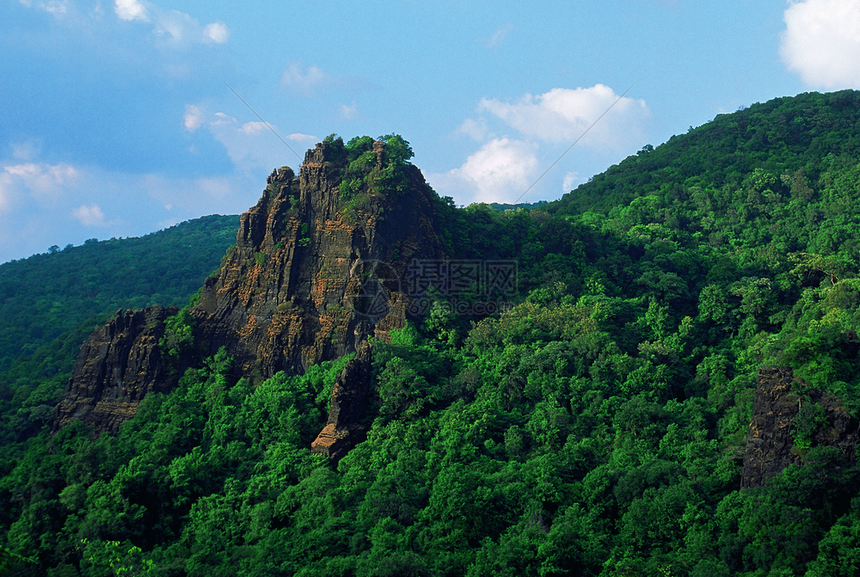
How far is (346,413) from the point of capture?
131ft

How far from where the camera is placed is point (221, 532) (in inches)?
1414

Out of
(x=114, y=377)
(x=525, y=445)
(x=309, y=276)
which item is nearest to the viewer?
(x=525, y=445)

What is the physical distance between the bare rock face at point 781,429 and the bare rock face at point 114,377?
28.1m

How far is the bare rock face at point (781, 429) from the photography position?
31.4 metres

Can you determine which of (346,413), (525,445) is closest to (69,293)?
(346,413)

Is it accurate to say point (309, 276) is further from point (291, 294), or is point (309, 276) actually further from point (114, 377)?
point (114, 377)

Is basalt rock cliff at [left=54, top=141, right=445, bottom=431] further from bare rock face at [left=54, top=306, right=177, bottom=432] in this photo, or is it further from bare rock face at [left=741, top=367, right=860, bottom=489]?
bare rock face at [left=741, top=367, right=860, bottom=489]

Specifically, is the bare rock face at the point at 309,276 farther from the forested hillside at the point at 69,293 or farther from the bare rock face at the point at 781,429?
the bare rock face at the point at 781,429

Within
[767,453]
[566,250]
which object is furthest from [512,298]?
[767,453]

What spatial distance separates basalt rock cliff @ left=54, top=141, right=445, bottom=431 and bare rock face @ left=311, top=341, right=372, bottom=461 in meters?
3.48

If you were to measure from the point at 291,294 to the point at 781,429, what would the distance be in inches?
970

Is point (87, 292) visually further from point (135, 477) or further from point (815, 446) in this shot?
point (815, 446)

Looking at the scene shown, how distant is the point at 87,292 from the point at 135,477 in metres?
34.2

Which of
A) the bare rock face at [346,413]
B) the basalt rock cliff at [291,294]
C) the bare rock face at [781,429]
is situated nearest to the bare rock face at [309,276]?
the basalt rock cliff at [291,294]
